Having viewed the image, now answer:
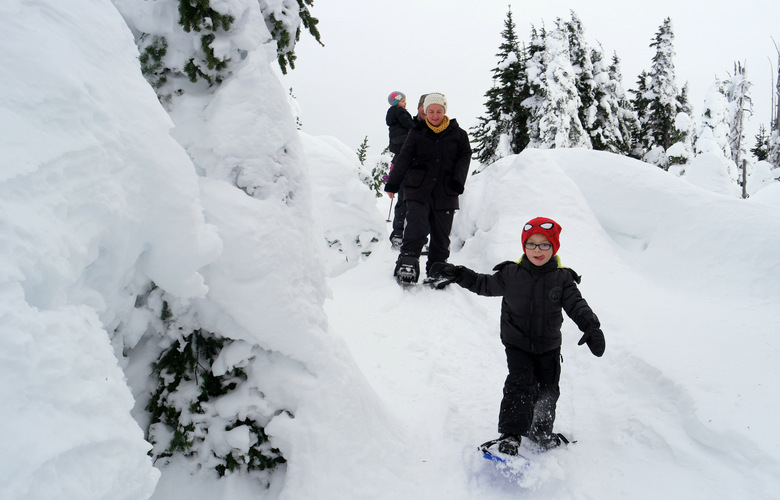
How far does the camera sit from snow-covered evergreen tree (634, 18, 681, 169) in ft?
78.6

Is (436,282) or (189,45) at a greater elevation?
(189,45)

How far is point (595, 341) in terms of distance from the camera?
110 inches

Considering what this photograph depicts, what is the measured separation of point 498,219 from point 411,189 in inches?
83.3

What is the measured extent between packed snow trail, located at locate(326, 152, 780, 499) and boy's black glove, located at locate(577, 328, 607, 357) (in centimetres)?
83

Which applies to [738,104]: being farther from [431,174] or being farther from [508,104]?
[431,174]

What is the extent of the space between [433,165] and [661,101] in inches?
975

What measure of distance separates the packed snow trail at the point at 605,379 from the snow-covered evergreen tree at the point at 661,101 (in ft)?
72.4

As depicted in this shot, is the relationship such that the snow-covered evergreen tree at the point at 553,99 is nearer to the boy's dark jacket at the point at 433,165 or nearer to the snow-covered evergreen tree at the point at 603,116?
the snow-covered evergreen tree at the point at 603,116

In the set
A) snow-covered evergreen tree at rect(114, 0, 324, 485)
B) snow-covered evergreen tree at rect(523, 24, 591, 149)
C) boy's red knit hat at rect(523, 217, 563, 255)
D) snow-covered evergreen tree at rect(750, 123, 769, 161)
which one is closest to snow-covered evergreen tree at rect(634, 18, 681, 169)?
snow-covered evergreen tree at rect(523, 24, 591, 149)

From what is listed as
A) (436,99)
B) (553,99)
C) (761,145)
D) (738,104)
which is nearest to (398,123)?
(436,99)

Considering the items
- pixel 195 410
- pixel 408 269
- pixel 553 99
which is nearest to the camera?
pixel 195 410

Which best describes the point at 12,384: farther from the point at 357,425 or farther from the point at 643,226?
the point at 643,226

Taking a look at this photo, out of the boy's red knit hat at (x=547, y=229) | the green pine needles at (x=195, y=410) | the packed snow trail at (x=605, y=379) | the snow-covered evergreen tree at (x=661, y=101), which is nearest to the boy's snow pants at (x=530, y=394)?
the packed snow trail at (x=605, y=379)

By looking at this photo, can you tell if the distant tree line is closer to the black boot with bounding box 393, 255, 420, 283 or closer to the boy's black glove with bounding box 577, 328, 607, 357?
the black boot with bounding box 393, 255, 420, 283
